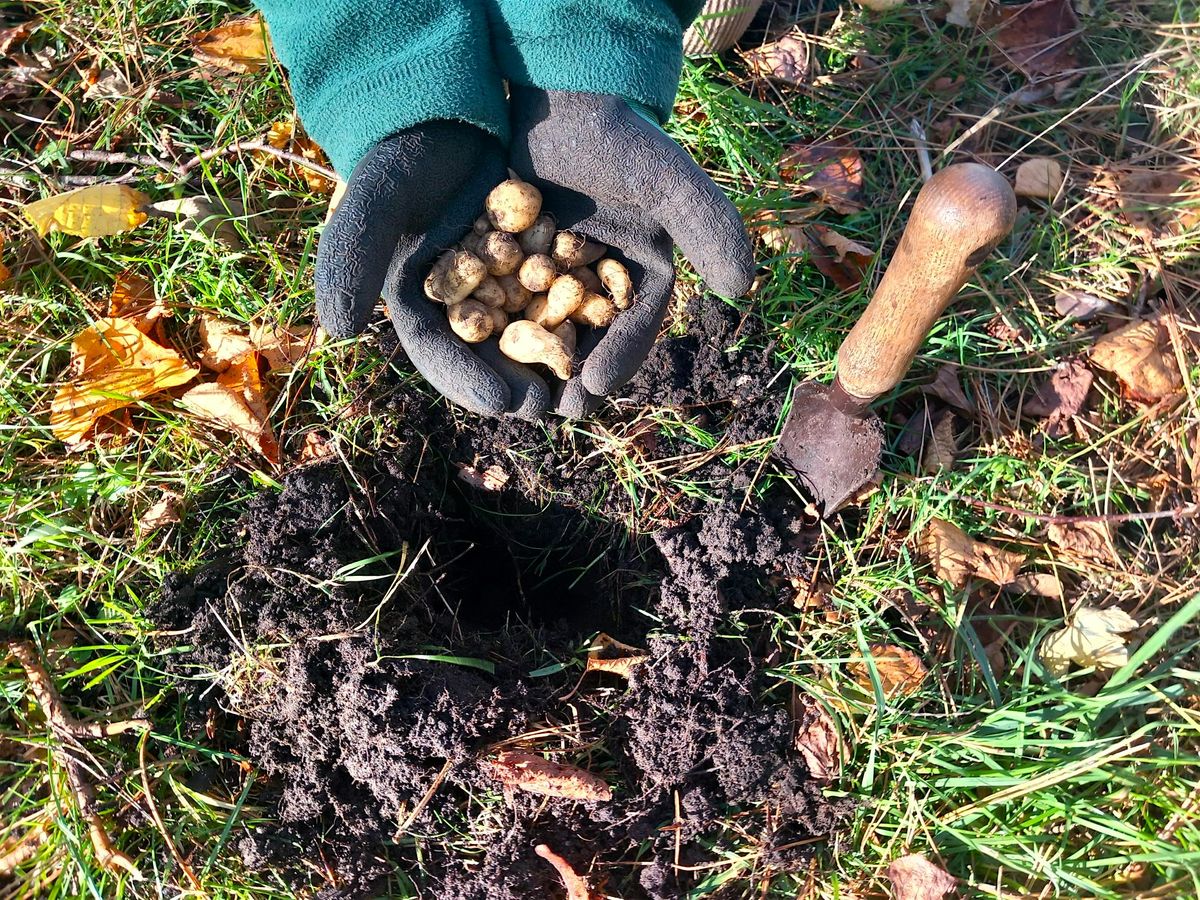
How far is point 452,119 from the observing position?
1940mm

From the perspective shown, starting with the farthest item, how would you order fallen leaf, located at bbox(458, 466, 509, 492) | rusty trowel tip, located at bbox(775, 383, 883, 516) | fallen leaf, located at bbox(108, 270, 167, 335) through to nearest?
fallen leaf, located at bbox(108, 270, 167, 335), fallen leaf, located at bbox(458, 466, 509, 492), rusty trowel tip, located at bbox(775, 383, 883, 516)

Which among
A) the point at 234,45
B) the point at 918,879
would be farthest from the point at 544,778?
the point at 234,45

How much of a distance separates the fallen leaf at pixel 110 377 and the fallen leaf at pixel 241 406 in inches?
3.0

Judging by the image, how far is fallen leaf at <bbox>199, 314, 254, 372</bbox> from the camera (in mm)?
2268

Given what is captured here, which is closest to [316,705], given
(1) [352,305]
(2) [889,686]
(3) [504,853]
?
(3) [504,853]

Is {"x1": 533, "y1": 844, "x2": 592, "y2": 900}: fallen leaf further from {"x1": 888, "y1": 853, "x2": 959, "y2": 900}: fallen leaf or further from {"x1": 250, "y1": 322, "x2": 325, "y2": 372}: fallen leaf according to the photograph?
{"x1": 250, "y1": 322, "x2": 325, "y2": 372}: fallen leaf

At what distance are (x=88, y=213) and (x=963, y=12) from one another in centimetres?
271

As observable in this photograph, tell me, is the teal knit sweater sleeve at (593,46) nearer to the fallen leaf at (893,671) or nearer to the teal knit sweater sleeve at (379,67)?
the teal knit sweater sleeve at (379,67)

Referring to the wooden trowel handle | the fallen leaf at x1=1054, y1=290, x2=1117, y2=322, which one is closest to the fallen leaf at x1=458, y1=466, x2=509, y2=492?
the wooden trowel handle

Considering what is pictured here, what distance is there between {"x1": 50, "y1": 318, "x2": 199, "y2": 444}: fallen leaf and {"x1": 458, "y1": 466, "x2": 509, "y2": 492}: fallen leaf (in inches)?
30.6

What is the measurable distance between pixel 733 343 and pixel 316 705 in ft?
4.51

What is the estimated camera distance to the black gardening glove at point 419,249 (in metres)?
1.85

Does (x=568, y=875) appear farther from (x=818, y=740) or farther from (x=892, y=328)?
(x=892, y=328)

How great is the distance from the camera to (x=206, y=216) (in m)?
2.39
